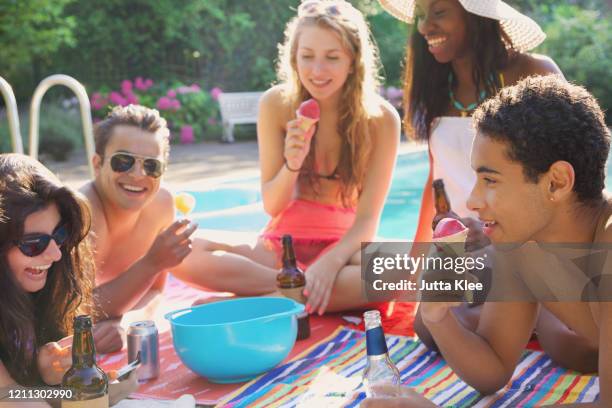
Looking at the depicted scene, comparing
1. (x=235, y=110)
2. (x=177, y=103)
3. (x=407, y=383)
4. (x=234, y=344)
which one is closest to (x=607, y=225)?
(x=407, y=383)

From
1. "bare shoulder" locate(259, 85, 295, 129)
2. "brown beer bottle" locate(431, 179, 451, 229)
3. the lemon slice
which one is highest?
"bare shoulder" locate(259, 85, 295, 129)

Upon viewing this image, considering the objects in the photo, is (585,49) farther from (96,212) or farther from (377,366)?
(377,366)

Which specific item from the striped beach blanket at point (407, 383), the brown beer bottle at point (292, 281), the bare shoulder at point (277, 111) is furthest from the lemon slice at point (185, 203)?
the striped beach blanket at point (407, 383)

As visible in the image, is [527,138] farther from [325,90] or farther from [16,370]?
[325,90]

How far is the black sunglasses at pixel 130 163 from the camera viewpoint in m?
3.61

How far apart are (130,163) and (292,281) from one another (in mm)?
952

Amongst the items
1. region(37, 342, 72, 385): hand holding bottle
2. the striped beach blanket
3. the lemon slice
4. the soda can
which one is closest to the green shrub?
the lemon slice

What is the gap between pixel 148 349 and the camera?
3.09 metres

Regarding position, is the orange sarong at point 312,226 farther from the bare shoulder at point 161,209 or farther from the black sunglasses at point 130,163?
the black sunglasses at point 130,163

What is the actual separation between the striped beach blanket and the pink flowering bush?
11.8 metres

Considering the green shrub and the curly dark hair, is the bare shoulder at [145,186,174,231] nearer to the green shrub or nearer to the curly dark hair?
the curly dark hair

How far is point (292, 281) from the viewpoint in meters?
3.54

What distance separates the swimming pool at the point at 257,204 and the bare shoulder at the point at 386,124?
2.82 meters

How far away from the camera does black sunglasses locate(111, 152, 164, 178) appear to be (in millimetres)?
3611
